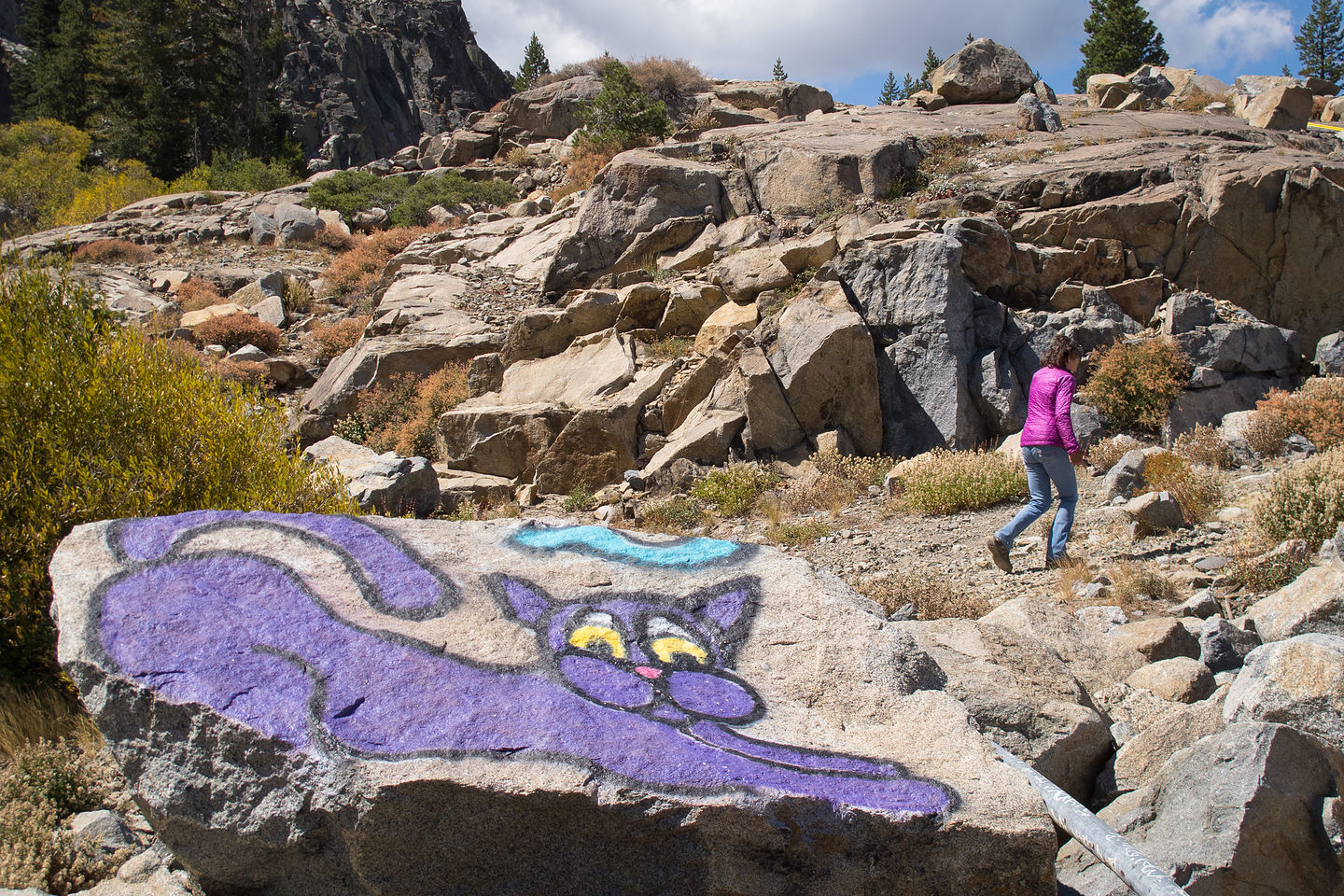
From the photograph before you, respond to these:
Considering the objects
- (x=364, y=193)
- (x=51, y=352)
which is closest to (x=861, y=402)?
(x=51, y=352)

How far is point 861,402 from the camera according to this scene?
34.8ft

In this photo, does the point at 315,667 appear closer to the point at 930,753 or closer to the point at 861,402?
the point at 930,753

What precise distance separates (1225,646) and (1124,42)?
42.6m

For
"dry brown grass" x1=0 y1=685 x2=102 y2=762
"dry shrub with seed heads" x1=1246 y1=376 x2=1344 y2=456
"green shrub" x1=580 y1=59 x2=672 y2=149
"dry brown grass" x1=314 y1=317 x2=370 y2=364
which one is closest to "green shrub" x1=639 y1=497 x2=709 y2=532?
"dry brown grass" x1=0 y1=685 x2=102 y2=762

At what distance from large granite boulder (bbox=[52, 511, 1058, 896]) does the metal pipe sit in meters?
0.17

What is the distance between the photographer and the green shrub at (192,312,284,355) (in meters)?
15.9

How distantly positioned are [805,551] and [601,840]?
17.9 feet

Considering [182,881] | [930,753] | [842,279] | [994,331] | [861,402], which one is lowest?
[182,881]

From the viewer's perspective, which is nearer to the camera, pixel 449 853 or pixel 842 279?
pixel 449 853

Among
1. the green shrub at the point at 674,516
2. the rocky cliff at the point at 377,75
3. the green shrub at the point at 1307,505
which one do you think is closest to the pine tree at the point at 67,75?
the rocky cliff at the point at 377,75

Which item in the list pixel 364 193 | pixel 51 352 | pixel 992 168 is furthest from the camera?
pixel 364 193

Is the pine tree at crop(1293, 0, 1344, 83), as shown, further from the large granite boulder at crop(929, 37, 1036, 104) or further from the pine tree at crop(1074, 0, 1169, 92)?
the large granite boulder at crop(929, 37, 1036, 104)

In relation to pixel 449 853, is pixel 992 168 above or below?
above

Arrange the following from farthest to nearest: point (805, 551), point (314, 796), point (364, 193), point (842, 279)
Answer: point (364, 193), point (842, 279), point (805, 551), point (314, 796)
